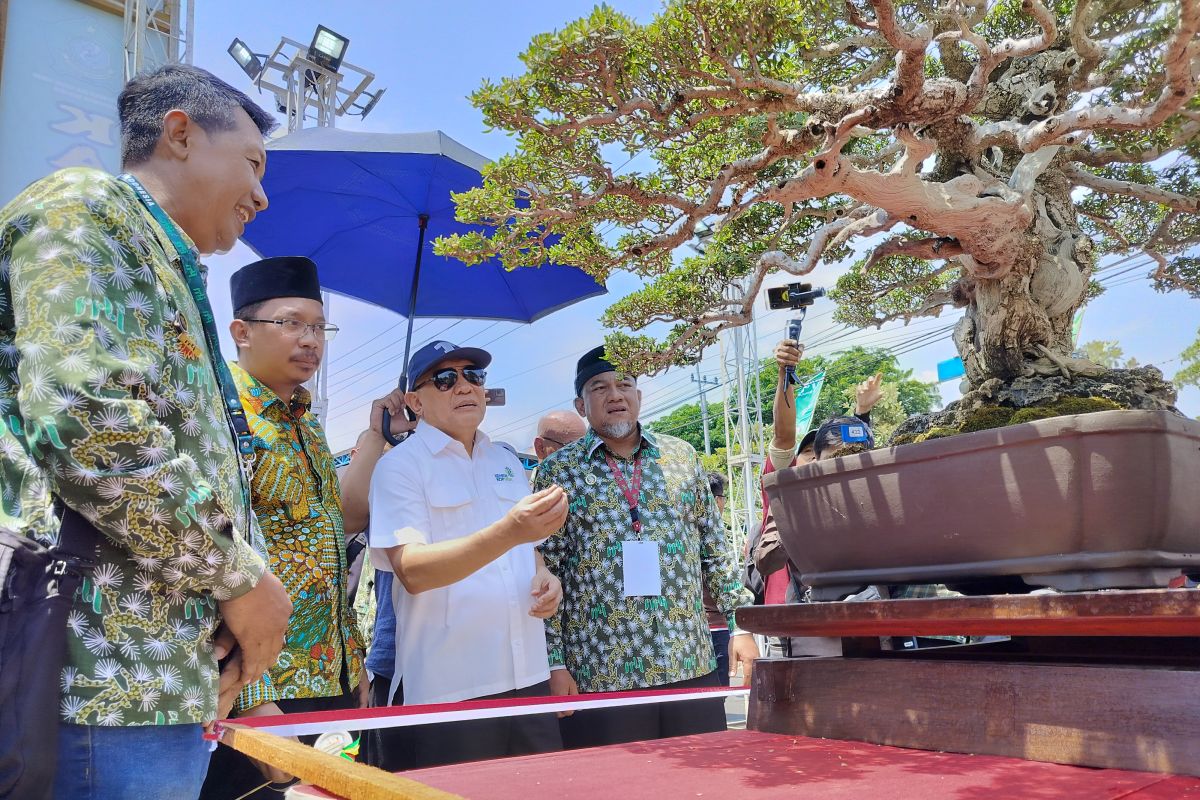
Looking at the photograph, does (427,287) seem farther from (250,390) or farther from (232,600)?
(232,600)

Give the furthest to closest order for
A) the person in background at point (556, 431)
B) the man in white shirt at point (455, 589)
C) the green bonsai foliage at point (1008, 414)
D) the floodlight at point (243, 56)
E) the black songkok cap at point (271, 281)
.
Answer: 1. the floodlight at point (243, 56)
2. the person in background at point (556, 431)
3. the black songkok cap at point (271, 281)
4. the man in white shirt at point (455, 589)
5. the green bonsai foliage at point (1008, 414)

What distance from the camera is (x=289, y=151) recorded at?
325 centimetres

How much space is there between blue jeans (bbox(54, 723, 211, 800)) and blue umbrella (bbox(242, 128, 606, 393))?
2.45 m

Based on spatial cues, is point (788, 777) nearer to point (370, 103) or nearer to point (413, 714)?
point (413, 714)

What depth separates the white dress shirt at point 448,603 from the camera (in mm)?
2148

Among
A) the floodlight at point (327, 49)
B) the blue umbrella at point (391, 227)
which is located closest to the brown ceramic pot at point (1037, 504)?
the blue umbrella at point (391, 227)

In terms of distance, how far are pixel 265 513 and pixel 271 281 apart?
Result: 682 millimetres

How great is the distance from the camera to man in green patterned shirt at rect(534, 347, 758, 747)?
244cm

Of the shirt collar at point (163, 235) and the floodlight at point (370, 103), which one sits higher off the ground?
the floodlight at point (370, 103)

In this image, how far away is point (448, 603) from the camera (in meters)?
2.19

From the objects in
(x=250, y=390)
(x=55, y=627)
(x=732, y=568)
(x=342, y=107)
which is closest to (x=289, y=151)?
(x=250, y=390)

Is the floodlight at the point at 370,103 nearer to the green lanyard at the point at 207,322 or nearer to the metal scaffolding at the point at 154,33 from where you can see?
the metal scaffolding at the point at 154,33

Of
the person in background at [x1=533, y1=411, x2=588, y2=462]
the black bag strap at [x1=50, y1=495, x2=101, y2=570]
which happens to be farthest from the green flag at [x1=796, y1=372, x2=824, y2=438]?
the black bag strap at [x1=50, y1=495, x2=101, y2=570]

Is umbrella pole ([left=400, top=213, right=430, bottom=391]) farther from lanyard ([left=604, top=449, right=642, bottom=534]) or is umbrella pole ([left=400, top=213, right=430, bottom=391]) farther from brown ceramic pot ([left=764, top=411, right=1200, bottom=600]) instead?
brown ceramic pot ([left=764, top=411, right=1200, bottom=600])
